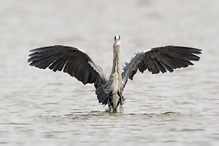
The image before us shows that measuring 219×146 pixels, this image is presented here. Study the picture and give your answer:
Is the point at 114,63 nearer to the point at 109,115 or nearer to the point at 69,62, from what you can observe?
the point at 69,62

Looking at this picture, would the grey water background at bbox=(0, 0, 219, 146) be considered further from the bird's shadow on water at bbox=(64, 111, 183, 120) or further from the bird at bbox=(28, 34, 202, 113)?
the bird at bbox=(28, 34, 202, 113)

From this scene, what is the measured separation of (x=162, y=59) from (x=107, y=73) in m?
5.84

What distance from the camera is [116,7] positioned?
3759cm

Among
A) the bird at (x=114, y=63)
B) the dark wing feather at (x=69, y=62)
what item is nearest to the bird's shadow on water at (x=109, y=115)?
the bird at (x=114, y=63)

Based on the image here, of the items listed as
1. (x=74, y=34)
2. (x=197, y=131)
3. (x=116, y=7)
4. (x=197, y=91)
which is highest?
(x=116, y=7)

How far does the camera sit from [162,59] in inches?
567

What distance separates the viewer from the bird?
13.9 metres

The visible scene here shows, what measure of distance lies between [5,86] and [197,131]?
8.09 m

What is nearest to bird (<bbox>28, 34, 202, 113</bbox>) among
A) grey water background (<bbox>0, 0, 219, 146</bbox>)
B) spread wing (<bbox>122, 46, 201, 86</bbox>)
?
spread wing (<bbox>122, 46, 201, 86</bbox>)

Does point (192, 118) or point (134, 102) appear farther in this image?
point (134, 102)

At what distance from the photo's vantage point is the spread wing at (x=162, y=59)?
14055mm

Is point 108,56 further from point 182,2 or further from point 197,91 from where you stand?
point 182,2

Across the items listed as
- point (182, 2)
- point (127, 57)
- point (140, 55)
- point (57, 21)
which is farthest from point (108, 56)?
point (182, 2)

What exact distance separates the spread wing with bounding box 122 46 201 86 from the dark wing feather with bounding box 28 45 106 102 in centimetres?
71
